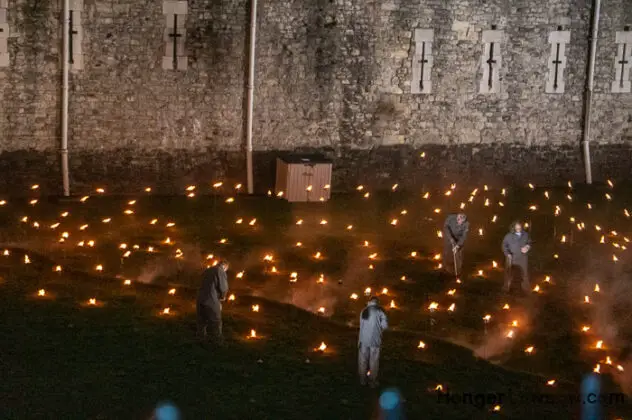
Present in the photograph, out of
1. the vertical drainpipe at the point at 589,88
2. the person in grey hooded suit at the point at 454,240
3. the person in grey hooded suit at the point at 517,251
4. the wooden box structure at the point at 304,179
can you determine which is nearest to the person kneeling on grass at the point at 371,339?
the person in grey hooded suit at the point at 517,251

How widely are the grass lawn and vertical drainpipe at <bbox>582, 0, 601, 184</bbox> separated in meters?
1.34

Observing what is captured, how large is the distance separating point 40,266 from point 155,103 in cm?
551

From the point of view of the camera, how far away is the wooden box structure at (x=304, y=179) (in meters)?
21.8

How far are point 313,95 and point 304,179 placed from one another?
1806 mm

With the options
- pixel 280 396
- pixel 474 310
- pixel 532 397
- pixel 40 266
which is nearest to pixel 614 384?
pixel 532 397

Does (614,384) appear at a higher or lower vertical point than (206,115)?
lower

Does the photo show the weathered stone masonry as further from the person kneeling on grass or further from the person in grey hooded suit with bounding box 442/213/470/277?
the person kneeling on grass

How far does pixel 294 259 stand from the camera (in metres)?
18.4

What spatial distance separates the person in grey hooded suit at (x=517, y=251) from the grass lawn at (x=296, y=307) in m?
0.47

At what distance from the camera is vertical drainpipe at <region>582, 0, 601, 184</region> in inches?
920

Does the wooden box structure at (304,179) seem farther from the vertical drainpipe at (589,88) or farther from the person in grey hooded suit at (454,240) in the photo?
the vertical drainpipe at (589,88)

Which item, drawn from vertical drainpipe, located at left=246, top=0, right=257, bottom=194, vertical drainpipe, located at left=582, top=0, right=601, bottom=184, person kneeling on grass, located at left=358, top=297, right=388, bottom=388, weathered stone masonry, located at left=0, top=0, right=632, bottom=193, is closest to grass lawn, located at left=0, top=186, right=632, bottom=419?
person kneeling on grass, located at left=358, top=297, right=388, bottom=388

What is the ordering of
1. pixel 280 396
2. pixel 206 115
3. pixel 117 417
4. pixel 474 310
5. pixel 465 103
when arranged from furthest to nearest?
1. pixel 465 103
2. pixel 206 115
3. pixel 474 310
4. pixel 280 396
5. pixel 117 417

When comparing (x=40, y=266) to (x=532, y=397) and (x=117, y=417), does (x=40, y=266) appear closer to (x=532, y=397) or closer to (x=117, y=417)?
(x=117, y=417)
